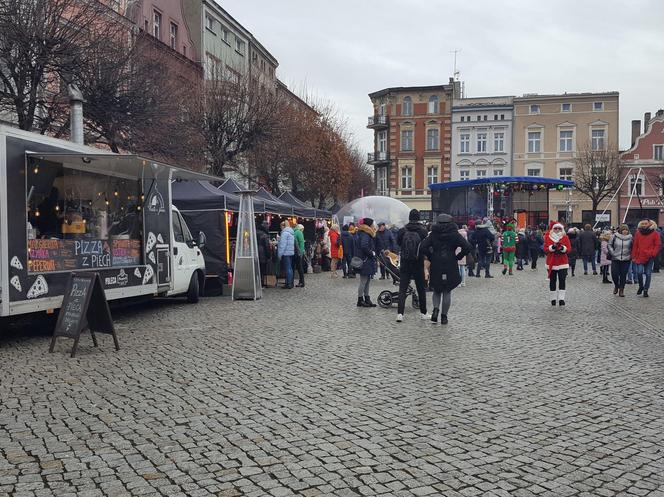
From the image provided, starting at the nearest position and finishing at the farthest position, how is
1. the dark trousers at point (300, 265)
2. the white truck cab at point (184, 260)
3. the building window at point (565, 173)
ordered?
the white truck cab at point (184, 260) → the dark trousers at point (300, 265) → the building window at point (565, 173)

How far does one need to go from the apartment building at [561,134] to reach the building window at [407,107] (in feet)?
33.4

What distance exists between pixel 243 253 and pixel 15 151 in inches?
266

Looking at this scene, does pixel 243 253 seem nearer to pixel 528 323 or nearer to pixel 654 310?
pixel 528 323

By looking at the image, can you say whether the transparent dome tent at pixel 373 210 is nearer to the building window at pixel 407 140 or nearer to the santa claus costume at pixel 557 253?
the santa claus costume at pixel 557 253

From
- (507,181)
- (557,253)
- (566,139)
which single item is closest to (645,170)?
(566,139)

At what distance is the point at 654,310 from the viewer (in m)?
12.9

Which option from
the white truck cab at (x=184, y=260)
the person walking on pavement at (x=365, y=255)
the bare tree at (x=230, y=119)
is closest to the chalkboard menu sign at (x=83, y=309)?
the white truck cab at (x=184, y=260)

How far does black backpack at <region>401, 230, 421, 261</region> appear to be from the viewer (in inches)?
436

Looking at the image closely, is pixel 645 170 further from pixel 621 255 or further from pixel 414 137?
pixel 621 255

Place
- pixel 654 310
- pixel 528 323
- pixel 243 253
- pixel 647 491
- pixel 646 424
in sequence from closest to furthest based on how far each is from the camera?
1. pixel 647 491
2. pixel 646 424
3. pixel 528 323
4. pixel 654 310
5. pixel 243 253

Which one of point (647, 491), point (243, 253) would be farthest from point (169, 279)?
point (647, 491)

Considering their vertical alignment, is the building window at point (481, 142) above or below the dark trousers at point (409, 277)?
above

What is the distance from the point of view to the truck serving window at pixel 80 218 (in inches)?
369

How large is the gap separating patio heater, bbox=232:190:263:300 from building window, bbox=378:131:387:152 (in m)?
54.1
